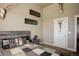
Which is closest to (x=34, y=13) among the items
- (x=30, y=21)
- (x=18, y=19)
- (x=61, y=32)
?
(x=30, y=21)

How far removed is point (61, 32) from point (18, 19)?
3.12ft

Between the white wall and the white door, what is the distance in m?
0.44

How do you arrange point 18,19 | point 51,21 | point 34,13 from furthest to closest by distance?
point 51,21 → point 34,13 → point 18,19

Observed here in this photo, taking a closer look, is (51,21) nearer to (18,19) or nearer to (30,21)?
(30,21)

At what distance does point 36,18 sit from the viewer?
5.01 ft

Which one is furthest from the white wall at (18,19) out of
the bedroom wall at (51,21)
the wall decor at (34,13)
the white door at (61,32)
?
the white door at (61,32)

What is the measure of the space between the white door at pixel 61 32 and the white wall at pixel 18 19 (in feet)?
1.44

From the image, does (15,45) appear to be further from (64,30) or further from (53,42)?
(64,30)

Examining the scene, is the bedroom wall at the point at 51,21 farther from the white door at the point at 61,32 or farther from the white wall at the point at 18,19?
the white wall at the point at 18,19

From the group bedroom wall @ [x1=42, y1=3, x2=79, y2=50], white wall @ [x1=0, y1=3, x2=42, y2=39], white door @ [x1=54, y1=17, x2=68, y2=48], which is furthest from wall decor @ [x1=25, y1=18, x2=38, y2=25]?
white door @ [x1=54, y1=17, x2=68, y2=48]

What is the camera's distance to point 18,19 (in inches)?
54.6

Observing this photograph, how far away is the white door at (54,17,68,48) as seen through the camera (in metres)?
1.53

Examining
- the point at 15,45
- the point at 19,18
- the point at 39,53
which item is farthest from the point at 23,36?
the point at 39,53

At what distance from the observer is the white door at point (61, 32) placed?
1525mm
